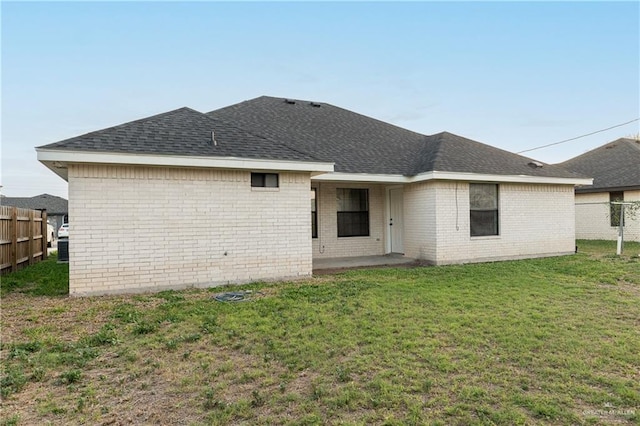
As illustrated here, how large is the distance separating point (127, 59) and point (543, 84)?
17.3 meters

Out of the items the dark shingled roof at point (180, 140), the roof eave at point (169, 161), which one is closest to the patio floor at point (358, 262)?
the roof eave at point (169, 161)

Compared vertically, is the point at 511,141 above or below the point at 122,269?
above

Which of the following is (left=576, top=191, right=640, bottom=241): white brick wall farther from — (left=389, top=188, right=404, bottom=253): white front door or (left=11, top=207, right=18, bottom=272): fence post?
(left=11, top=207, right=18, bottom=272): fence post

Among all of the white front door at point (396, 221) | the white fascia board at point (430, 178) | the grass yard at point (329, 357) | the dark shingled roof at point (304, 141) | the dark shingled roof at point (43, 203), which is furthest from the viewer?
the dark shingled roof at point (43, 203)

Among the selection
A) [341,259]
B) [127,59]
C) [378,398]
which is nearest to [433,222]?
[341,259]

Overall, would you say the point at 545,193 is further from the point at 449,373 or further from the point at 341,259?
the point at 449,373

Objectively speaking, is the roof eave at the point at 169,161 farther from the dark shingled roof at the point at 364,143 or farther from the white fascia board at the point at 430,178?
the dark shingled roof at the point at 364,143

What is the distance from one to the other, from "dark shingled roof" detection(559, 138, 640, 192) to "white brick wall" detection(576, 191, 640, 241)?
452 mm

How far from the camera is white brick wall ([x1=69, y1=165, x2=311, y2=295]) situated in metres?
7.25

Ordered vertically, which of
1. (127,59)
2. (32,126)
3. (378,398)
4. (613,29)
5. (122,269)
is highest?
(613,29)

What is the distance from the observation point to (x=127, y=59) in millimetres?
13023

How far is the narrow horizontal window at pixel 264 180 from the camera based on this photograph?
8.65 meters

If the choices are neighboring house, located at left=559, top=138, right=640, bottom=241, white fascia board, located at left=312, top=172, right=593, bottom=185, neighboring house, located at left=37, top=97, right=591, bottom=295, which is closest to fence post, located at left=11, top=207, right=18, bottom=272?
neighboring house, located at left=37, top=97, right=591, bottom=295

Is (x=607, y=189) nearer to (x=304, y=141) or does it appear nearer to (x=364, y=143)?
(x=364, y=143)
